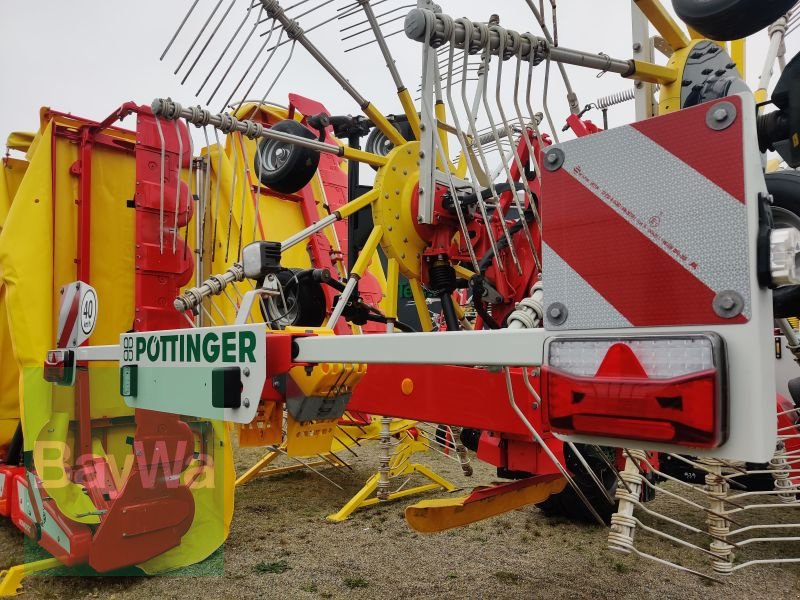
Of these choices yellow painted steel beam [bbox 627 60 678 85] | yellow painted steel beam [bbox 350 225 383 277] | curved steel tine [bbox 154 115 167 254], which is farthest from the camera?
curved steel tine [bbox 154 115 167 254]

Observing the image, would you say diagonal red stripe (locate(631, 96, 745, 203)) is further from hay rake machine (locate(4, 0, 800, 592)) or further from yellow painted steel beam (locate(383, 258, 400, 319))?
yellow painted steel beam (locate(383, 258, 400, 319))

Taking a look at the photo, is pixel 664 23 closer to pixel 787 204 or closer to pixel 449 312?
pixel 787 204

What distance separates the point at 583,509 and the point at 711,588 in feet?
2.93

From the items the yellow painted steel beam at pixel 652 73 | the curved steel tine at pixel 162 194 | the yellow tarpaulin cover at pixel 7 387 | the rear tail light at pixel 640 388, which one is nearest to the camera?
the rear tail light at pixel 640 388

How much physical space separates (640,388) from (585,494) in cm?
267

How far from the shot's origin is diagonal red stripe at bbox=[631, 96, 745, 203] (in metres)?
0.94

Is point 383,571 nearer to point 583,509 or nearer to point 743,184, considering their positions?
point 583,509

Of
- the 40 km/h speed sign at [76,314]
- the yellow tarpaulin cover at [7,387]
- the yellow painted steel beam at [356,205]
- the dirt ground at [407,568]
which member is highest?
the yellow painted steel beam at [356,205]

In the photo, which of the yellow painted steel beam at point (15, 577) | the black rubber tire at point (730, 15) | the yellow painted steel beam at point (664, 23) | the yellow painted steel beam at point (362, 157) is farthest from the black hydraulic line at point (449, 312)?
the yellow painted steel beam at point (15, 577)

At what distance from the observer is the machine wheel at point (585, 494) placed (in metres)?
2.88

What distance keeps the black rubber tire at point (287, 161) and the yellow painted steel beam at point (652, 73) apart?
149 cm

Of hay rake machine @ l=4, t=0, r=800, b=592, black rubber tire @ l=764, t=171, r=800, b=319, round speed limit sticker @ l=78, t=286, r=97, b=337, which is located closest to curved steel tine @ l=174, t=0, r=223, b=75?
hay rake machine @ l=4, t=0, r=800, b=592

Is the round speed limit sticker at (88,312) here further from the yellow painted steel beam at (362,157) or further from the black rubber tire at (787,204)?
the black rubber tire at (787,204)

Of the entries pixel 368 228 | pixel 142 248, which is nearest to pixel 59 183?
pixel 142 248
